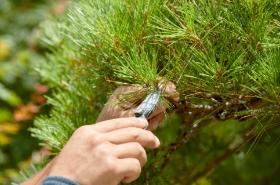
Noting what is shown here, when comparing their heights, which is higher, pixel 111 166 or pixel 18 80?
pixel 111 166

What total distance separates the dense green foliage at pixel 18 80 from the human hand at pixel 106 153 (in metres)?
1.56

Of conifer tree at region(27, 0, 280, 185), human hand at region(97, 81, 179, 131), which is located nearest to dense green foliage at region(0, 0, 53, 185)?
conifer tree at region(27, 0, 280, 185)

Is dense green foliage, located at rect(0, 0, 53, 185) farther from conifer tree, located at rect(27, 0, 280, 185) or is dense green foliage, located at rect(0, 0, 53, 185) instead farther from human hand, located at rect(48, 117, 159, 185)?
human hand, located at rect(48, 117, 159, 185)

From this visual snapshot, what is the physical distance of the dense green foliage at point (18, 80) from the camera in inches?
96.7

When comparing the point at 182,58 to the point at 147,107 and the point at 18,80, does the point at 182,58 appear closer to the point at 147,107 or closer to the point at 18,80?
the point at 147,107

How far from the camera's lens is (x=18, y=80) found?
2744mm

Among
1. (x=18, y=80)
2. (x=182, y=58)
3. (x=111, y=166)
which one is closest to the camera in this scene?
(x=111, y=166)

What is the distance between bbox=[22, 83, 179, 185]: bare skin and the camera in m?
0.79

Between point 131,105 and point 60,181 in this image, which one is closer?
point 60,181

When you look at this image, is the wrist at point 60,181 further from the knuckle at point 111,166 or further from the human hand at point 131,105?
the human hand at point 131,105

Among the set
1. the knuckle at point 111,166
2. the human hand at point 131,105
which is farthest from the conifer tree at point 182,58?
the knuckle at point 111,166

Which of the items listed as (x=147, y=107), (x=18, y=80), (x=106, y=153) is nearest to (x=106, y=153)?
(x=106, y=153)

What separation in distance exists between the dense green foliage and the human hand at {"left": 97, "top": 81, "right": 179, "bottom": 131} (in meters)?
1.43

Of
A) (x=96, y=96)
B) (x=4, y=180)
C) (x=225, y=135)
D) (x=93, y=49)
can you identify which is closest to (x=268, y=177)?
(x=225, y=135)
